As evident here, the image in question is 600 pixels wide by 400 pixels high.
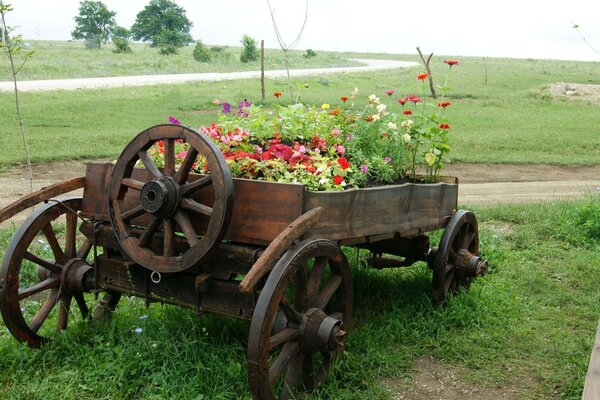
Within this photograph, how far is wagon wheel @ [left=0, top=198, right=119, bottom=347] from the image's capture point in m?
4.27

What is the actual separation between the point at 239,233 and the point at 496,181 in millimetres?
8736

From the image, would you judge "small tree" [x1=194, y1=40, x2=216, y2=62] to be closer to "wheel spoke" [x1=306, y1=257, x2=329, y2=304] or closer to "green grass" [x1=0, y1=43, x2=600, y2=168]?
"green grass" [x1=0, y1=43, x2=600, y2=168]

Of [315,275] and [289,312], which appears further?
[315,275]

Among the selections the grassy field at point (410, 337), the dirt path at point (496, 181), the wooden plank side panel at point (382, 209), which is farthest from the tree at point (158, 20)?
the wooden plank side panel at point (382, 209)

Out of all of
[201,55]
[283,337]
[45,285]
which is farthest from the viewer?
[201,55]

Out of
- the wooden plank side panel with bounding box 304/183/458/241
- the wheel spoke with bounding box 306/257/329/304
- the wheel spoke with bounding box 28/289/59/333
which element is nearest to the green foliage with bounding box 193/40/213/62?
the wooden plank side panel with bounding box 304/183/458/241

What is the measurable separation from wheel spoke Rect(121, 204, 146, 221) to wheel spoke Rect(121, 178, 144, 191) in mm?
102

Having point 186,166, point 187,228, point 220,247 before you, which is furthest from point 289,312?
point 186,166

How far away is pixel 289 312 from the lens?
3.74m

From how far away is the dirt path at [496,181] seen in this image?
9.89 meters

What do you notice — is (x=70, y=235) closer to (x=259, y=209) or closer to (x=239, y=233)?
(x=239, y=233)

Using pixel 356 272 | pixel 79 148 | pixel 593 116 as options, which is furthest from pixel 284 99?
pixel 356 272

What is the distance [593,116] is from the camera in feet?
71.9

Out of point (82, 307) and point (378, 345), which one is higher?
point (82, 307)
